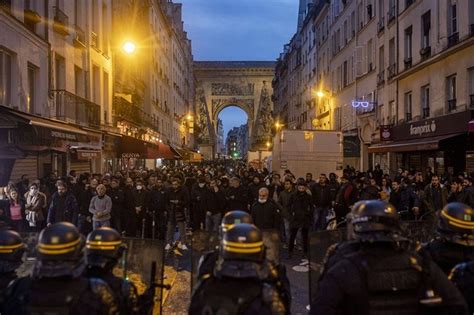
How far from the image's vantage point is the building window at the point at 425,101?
22394 millimetres

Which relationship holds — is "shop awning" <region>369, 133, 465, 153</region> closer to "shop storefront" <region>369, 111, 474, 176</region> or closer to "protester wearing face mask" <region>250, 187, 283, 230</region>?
"shop storefront" <region>369, 111, 474, 176</region>

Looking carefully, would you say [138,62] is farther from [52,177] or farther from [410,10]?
[52,177]

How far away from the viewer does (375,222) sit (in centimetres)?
339

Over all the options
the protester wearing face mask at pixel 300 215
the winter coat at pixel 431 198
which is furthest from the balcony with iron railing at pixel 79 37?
the winter coat at pixel 431 198

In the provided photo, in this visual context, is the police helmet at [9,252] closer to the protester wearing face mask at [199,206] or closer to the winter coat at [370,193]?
the protester wearing face mask at [199,206]

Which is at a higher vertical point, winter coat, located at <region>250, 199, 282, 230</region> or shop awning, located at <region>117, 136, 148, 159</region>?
shop awning, located at <region>117, 136, 148, 159</region>

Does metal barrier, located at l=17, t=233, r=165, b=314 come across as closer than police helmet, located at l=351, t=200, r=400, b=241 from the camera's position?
No

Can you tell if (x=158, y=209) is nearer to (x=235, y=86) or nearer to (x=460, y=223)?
(x=460, y=223)

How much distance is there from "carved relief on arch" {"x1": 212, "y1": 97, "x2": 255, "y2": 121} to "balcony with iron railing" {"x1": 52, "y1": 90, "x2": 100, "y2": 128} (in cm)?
8198

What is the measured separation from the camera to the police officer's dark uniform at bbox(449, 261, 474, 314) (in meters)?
3.45

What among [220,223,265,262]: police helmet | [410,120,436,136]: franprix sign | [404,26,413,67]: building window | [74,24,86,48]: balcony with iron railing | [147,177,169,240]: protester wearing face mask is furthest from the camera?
[404,26,413,67]: building window

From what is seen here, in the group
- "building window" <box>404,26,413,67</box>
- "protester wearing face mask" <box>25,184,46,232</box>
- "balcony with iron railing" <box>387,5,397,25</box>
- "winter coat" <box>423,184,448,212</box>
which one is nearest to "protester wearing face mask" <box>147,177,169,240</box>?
"protester wearing face mask" <box>25,184,46,232</box>

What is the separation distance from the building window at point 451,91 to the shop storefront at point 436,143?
2.29ft

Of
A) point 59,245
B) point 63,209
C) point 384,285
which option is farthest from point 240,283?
point 63,209
